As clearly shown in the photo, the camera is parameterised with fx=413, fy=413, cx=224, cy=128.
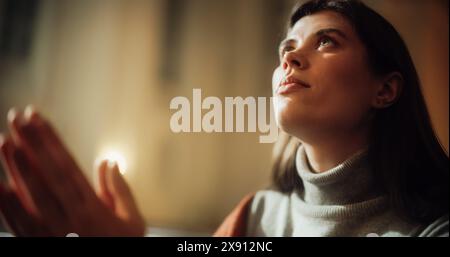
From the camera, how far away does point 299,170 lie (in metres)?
0.83

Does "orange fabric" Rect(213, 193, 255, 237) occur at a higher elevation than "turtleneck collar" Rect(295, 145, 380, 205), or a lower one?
lower

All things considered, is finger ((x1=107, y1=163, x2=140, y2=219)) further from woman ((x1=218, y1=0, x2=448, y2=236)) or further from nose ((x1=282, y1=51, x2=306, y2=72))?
nose ((x1=282, y1=51, x2=306, y2=72))

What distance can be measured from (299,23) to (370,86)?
0.19 meters

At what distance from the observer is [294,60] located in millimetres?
806

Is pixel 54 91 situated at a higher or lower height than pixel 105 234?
higher

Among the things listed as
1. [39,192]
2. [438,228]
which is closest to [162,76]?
[39,192]

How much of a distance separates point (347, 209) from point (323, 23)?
0.36 m

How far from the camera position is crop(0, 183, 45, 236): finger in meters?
0.84

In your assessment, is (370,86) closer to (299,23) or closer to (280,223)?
(299,23)

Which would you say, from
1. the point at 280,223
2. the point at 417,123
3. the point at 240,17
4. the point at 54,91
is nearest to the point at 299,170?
the point at 280,223

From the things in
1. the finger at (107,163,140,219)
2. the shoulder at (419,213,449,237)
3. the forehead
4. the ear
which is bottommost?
the shoulder at (419,213,449,237)

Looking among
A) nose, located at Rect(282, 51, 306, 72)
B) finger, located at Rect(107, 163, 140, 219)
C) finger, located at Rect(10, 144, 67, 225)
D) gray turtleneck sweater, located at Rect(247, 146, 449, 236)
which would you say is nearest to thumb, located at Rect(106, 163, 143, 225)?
finger, located at Rect(107, 163, 140, 219)

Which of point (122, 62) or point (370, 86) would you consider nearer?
point (370, 86)

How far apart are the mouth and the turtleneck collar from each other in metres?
0.16
